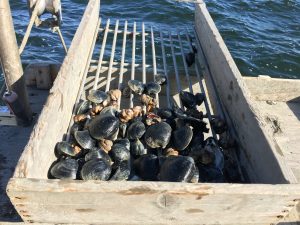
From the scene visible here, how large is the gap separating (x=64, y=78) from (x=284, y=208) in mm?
2589

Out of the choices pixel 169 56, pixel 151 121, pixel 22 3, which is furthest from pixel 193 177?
pixel 22 3

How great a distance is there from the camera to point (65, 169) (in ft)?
10.8

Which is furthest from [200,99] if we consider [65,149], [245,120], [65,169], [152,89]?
[65,169]

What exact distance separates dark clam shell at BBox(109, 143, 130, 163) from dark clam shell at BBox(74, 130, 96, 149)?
0.24 metres

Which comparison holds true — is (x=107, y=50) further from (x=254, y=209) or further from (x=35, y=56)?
(x=254, y=209)

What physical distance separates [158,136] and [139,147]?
0.79 ft

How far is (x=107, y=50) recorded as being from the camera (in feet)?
32.9

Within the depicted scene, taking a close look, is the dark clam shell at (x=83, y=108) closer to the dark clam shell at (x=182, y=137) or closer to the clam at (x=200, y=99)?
the dark clam shell at (x=182, y=137)

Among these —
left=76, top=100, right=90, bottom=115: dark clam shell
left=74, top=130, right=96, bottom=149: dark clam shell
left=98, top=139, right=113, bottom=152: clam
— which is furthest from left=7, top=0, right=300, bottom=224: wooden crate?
left=76, top=100, right=90, bottom=115: dark clam shell

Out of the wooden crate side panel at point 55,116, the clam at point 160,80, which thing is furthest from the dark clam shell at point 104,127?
the clam at point 160,80

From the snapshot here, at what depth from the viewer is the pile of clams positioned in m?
3.32

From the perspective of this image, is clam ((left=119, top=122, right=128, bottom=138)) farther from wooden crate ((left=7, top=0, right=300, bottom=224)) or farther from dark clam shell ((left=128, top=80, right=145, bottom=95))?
dark clam shell ((left=128, top=80, right=145, bottom=95))

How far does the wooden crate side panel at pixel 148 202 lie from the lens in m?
2.64

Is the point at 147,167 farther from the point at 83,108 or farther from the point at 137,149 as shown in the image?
the point at 83,108
